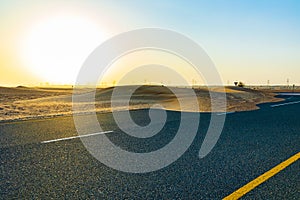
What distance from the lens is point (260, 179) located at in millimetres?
4617

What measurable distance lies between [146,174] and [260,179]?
1863 millimetres

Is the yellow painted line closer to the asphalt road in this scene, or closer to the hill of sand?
the asphalt road

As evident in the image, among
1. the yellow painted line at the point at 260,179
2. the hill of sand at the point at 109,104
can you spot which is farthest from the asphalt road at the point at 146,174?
the hill of sand at the point at 109,104

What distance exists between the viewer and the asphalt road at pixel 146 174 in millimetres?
4008

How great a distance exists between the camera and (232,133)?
8883mm

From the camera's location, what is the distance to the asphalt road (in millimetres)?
4008

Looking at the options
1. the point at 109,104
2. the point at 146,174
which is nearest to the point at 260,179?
the point at 146,174

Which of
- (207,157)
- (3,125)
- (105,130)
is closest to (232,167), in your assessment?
(207,157)

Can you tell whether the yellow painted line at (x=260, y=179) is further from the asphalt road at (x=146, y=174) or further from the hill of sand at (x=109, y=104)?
the hill of sand at (x=109, y=104)

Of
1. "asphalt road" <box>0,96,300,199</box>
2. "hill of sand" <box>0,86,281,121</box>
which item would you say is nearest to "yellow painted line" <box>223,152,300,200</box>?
"asphalt road" <box>0,96,300,199</box>

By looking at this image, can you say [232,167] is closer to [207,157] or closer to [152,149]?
[207,157]

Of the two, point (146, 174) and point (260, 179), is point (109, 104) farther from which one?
point (260, 179)

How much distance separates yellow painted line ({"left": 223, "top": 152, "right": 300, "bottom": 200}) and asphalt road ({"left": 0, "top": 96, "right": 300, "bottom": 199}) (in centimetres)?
8

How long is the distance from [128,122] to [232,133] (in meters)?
4.04
